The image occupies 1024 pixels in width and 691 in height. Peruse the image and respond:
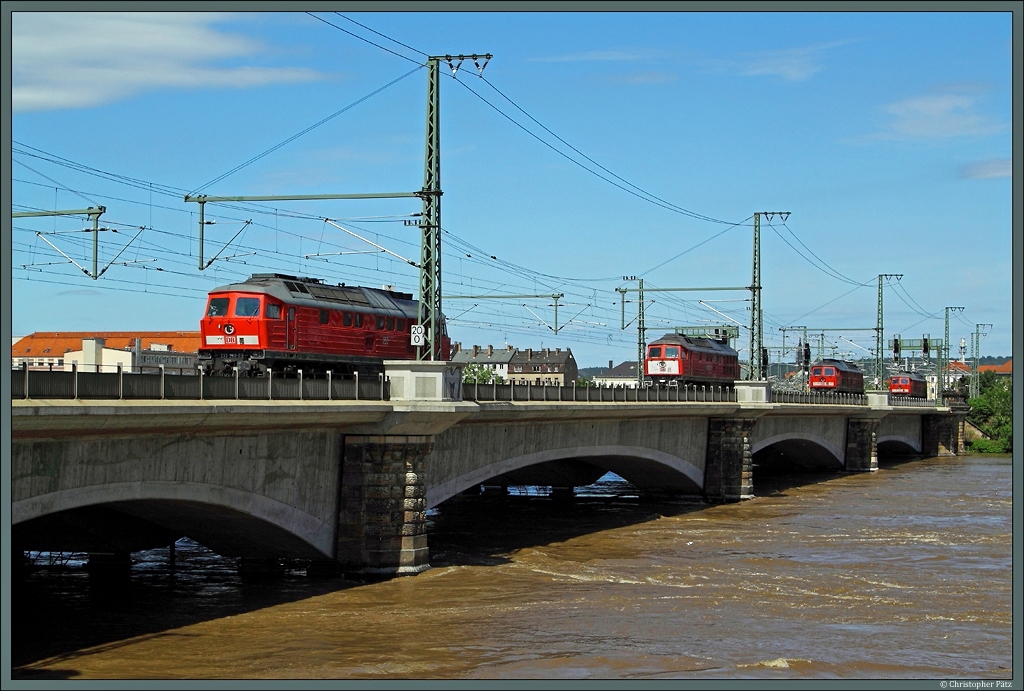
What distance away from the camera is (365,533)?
98.5 feet

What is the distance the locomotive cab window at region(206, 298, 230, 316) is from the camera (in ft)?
111

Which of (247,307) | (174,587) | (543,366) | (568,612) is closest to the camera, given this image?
(568,612)

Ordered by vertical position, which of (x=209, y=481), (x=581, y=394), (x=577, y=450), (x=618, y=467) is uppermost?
(x=581, y=394)

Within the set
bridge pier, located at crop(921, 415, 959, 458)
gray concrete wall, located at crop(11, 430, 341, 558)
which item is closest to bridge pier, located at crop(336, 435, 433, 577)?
gray concrete wall, located at crop(11, 430, 341, 558)

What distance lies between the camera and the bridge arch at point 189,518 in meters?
22.6

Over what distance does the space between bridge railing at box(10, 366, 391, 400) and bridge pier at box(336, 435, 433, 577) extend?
155 cm

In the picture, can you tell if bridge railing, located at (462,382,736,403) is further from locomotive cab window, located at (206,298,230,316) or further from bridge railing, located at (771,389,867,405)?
bridge railing, located at (771,389,867,405)

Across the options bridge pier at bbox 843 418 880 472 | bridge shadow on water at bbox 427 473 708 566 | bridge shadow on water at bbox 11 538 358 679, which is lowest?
bridge shadow on water at bbox 427 473 708 566

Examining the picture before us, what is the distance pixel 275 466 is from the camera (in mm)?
27859

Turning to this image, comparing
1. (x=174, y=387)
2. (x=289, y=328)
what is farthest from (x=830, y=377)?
(x=174, y=387)

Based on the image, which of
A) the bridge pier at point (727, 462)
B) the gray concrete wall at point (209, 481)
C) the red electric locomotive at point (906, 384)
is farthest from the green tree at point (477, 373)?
the gray concrete wall at point (209, 481)

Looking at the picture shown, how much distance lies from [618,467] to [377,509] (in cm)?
2435

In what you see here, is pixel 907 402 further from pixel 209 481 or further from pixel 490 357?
pixel 209 481

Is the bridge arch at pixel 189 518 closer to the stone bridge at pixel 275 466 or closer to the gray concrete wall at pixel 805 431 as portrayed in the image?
the stone bridge at pixel 275 466
